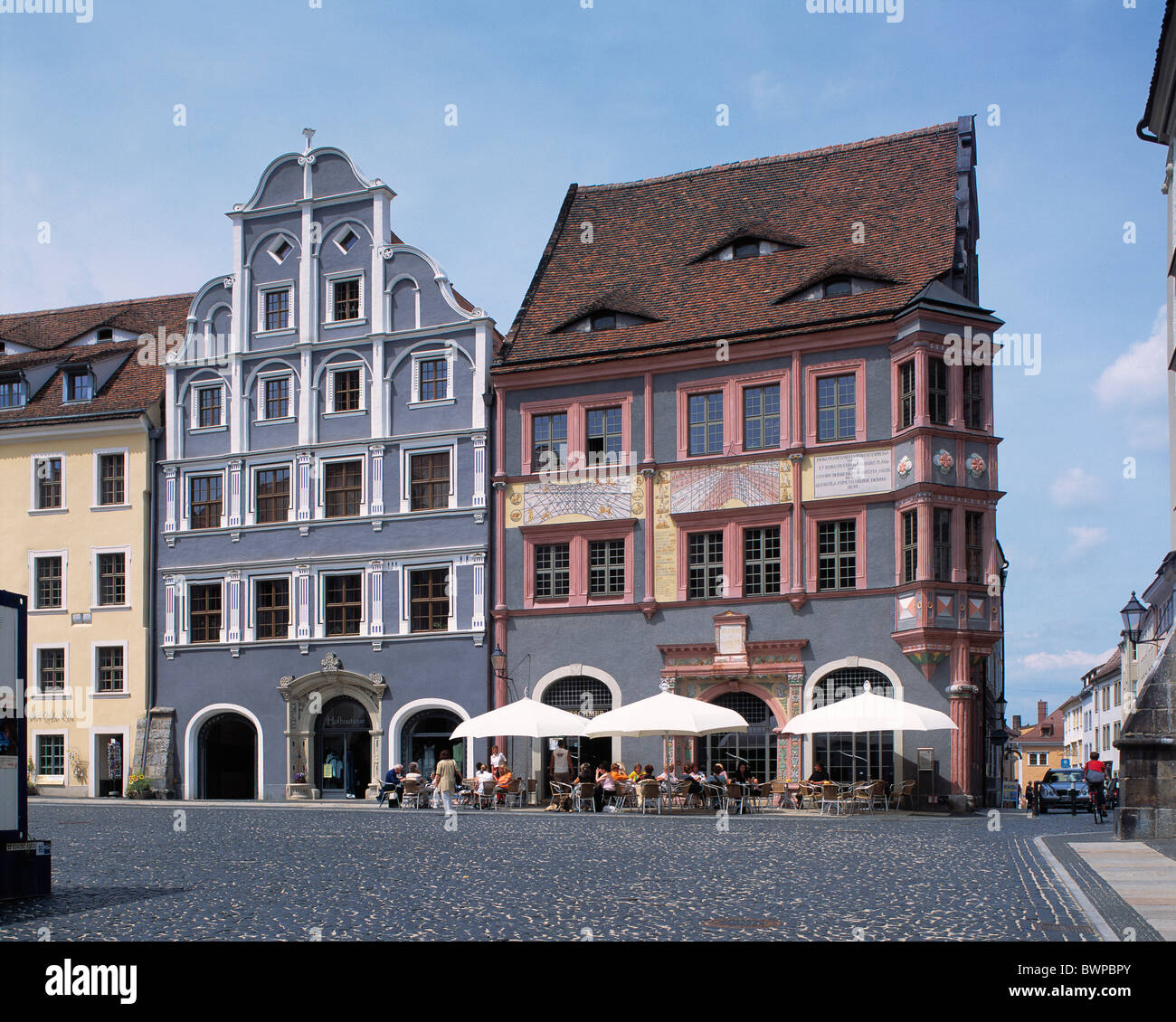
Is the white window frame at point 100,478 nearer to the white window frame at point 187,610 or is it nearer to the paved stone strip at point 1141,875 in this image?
the white window frame at point 187,610

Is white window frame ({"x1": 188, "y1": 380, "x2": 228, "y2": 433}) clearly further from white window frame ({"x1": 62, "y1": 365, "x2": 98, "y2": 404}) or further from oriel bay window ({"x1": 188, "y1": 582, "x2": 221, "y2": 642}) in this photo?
oriel bay window ({"x1": 188, "y1": 582, "x2": 221, "y2": 642})

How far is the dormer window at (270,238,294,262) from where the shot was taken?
41.8 meters

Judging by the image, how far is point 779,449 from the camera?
116 ft

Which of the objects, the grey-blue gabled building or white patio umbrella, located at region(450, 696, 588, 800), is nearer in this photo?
white patio umbrella, located at region(450, 696, 588, 800)

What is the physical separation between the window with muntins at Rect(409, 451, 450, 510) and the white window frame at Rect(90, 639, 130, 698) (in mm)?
9769

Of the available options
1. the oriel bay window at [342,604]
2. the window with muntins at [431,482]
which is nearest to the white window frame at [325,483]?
the window with muntins at [431,482]

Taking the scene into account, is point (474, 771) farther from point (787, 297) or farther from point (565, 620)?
point (787, 297)

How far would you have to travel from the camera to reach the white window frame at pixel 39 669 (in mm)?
42500

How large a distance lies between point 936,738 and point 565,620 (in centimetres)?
940

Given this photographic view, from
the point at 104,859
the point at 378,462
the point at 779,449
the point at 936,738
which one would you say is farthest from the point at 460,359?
the point at 104,859

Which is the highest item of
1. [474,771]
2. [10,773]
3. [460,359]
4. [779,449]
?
[460,359]

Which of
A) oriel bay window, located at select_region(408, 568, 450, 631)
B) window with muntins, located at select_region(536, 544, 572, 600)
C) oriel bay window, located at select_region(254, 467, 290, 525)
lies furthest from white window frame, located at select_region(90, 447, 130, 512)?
window with muntins, located at select_region(536, 544, 572, 600)

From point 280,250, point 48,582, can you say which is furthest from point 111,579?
point 280,250

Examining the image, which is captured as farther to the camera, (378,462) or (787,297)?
(378,462)
